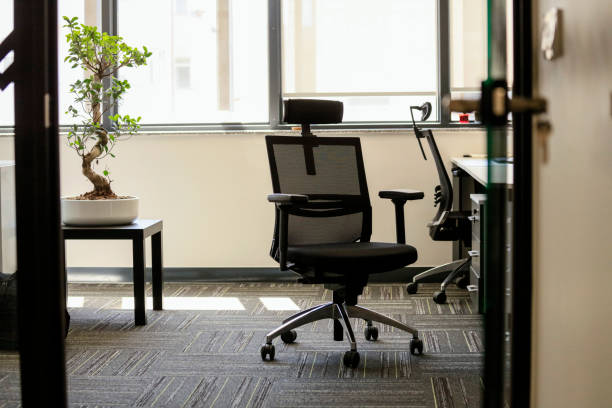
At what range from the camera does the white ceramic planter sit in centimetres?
347

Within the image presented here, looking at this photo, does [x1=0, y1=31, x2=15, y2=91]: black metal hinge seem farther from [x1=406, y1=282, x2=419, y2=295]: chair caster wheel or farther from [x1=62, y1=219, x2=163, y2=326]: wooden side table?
[x1=406, y1=282, x2=419, y2=295]: chair caster wheel

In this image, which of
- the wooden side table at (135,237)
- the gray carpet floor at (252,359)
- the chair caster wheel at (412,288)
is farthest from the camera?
the chair caster wheel at (412,288)

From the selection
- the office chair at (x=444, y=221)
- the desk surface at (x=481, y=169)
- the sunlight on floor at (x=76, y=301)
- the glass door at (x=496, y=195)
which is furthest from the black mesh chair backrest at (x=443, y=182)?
the glass door at (x=496, y=195)

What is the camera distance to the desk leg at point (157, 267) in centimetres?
373

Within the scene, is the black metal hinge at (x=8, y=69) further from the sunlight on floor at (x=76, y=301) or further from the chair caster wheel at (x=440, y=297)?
the chair caster wheel at (x=440, y=297)

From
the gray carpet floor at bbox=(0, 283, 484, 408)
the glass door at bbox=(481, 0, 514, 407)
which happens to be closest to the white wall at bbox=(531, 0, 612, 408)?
the glass door at bbox=(481, 0, 514, 407)

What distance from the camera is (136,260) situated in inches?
136

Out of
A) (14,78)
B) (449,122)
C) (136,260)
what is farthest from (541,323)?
(449,122)

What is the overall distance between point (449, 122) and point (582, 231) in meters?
3.17

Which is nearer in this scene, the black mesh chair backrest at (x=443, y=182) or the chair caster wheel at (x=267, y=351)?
the chair caster wheel at (x=267, y=351)

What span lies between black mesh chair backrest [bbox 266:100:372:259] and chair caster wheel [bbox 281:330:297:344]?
1.27 feet

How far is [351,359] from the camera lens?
109 inches

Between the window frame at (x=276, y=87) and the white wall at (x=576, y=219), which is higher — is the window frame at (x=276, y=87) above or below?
above

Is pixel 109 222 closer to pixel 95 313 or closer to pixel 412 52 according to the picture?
pixel 95 313
